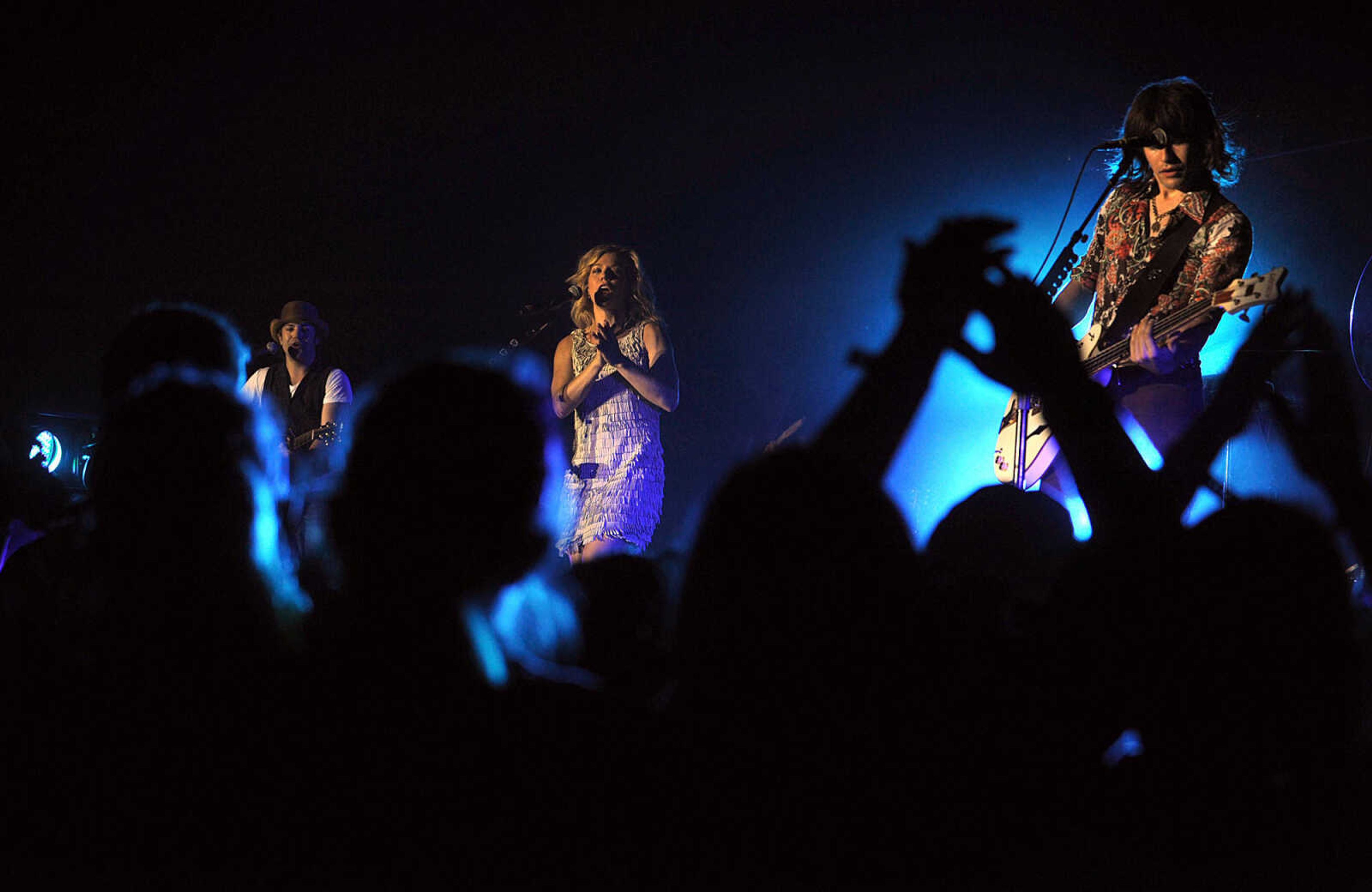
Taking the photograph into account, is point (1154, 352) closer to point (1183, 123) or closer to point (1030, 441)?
point (1030, 441)

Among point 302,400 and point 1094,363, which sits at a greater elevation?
point 302,400

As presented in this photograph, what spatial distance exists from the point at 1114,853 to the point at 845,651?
0.33 metres

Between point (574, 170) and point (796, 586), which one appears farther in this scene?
point (574, 170)

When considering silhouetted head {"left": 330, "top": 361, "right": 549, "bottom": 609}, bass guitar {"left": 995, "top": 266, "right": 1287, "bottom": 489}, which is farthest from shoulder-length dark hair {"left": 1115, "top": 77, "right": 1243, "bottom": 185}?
silhouetted head {"left": 330, "top": 361, "right": 549, "bottom": 609}

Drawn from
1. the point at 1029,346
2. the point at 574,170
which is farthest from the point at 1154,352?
the point at 574,170

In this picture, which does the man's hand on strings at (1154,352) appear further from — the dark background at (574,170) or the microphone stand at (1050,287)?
the dark background at (574,170)

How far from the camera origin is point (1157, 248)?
8.63 feet

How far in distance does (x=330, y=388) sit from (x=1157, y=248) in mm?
3389

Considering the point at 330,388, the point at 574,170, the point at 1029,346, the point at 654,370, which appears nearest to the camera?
the point at 1029,346

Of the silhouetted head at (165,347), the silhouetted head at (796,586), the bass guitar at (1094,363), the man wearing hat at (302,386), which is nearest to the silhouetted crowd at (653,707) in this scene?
the silhouetted head at (796,586)

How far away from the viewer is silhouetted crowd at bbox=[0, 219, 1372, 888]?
0.84m

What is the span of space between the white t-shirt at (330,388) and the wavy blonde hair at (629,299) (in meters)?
1.22

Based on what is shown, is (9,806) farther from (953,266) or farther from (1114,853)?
(953,266)

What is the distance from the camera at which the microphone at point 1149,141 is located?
261cm
